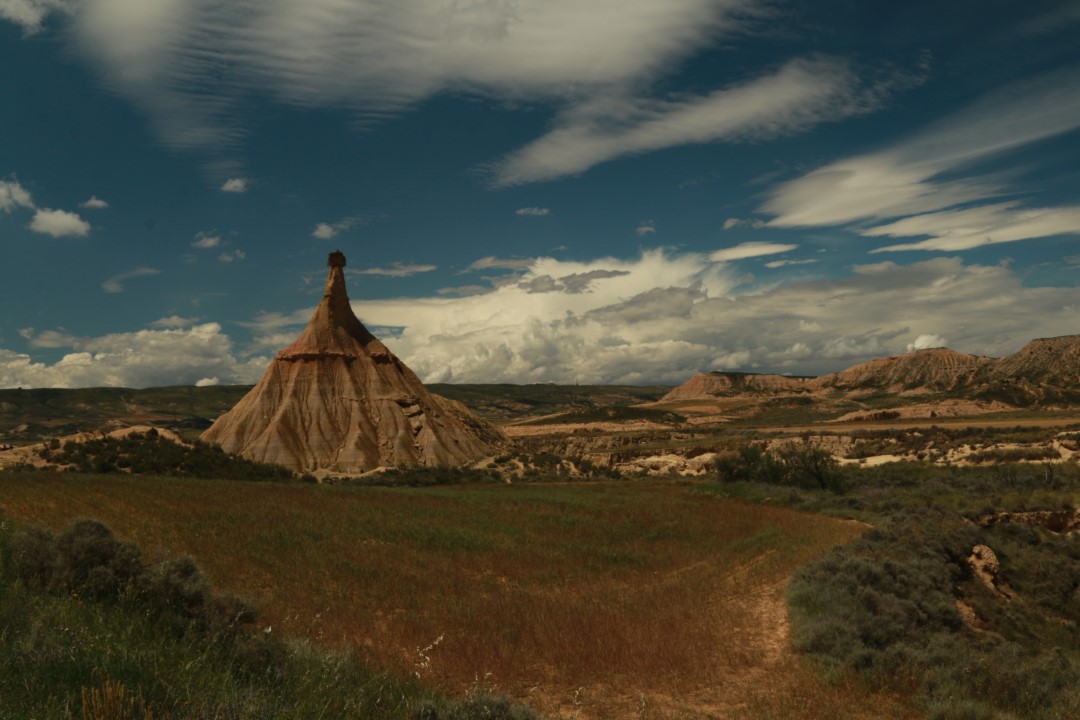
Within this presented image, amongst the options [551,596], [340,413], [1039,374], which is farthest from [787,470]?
[1039,374]

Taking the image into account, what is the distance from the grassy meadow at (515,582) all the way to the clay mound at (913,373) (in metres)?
157

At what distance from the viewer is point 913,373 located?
175625 millimetres

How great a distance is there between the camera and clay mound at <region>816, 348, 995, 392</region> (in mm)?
159188

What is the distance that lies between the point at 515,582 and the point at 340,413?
44488 millimetres

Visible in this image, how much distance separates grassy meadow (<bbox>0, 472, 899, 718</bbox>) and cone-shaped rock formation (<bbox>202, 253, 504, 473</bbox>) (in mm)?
26150

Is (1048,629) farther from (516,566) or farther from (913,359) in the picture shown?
(913,359)

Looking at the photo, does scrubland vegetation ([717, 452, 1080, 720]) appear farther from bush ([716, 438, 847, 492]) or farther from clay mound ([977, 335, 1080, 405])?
clay mound ([977, 335, 1080, 405])

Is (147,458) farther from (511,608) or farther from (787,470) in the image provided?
(787,470)

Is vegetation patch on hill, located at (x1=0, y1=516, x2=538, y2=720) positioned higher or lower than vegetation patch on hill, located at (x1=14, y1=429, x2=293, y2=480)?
higher

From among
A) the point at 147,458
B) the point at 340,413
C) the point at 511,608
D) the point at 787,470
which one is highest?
the point at 340,413

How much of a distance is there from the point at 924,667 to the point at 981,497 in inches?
945

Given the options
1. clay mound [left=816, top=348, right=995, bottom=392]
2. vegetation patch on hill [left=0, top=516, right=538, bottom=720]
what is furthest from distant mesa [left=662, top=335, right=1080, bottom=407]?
vegetation patch on hill [left=0, top=516, right=538, bottom=720]

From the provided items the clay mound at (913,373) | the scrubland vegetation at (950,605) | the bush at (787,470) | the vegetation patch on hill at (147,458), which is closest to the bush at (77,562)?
the scrubland vegetation at (950,605)

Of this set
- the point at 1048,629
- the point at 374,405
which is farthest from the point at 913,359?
the point at 1048,629
